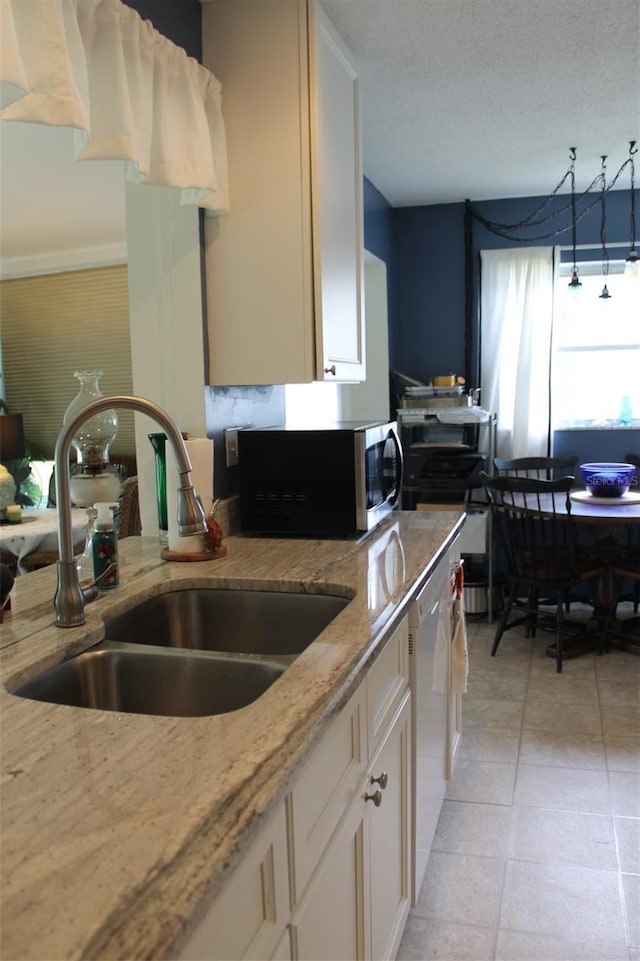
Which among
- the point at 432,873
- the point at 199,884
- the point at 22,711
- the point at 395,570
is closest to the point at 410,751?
the point at 395,570

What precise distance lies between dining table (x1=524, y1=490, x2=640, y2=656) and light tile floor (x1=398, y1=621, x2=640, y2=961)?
1.06 ft

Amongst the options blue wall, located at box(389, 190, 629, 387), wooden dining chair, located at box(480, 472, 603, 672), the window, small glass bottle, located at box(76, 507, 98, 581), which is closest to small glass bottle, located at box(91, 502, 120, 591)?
small glass bottle, located at box(76, 507, 98, 581)

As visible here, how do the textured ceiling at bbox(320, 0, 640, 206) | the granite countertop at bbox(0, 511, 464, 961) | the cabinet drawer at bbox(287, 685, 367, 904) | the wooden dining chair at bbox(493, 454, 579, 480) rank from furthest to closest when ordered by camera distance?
1. the wooden dining chair at bbox(493, 454, 579, 480)
2. the textured ceiling at bbox(320, 0, 640, 206)
3. the cabinet drawer at bbox(287, 685, 367, 904)
4. the granite countertop at bbox(0, 511, 464, 961)

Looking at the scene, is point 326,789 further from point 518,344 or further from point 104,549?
point 518,344

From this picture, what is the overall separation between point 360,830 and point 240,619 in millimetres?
610

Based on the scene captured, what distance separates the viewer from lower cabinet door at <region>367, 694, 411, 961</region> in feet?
4.91

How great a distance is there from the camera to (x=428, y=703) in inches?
80.4

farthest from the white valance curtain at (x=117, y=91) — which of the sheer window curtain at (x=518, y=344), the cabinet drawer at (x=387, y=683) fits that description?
the sheer window curtain at (x=518, y=344)

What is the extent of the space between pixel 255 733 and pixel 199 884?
0.29 metres

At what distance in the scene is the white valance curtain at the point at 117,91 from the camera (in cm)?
141

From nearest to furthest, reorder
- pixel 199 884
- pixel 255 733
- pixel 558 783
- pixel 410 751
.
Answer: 1. pixel 199 884
2. pixel 255 733
3. pixel 410 751
4. pixel 558 783

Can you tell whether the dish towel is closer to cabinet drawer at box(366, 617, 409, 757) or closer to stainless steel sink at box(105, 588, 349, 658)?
cabinet drawer at box(366, 617, 409, 757)

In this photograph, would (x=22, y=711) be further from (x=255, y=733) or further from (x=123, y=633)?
(x=123, y=633)

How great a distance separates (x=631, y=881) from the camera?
2.13 meters
